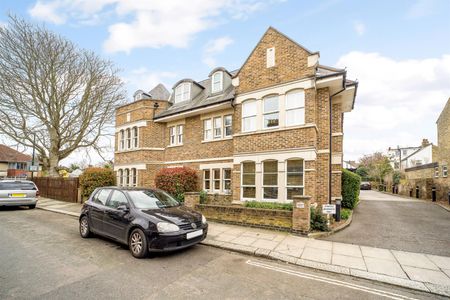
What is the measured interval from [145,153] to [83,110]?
963cm

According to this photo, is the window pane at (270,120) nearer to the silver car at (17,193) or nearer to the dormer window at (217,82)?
the dormer window at (217,82)

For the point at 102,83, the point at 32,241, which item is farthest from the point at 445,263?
the point at 102,83

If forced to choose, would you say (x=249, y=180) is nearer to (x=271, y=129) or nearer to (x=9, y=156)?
(x=271, y=129)

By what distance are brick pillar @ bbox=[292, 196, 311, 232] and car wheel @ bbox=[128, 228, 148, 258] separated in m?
4.65

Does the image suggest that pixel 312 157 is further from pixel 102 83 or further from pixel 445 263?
pixel 102 83

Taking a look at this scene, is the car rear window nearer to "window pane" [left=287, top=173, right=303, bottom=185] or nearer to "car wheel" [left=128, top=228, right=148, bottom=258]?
"car wheel" [left=128, top=228, right=148, bottom=258]

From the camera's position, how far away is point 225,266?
4.91 metres

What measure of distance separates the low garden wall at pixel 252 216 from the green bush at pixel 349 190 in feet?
18.9

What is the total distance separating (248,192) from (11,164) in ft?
166

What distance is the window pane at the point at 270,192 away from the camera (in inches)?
388

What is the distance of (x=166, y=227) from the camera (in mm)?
5215

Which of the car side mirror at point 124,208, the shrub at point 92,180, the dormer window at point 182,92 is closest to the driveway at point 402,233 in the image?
the car side mirror at point 124,208

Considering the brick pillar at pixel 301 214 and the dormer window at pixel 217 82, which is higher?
the dormer window at pixel 217 82

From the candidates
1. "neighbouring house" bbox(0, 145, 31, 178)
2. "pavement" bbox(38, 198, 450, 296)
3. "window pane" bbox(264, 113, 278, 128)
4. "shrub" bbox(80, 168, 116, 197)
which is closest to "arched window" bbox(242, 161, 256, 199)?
"window pane" bbox(264, 113, 278, 128)
